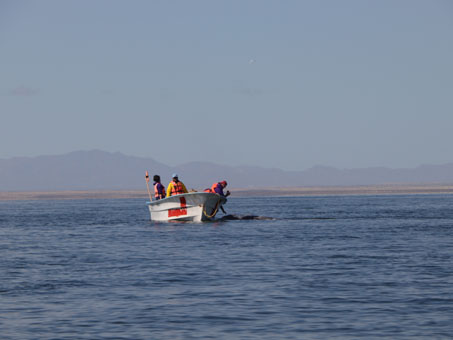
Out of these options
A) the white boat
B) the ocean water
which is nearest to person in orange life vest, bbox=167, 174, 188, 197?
the white boat

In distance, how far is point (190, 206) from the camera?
45.9 m

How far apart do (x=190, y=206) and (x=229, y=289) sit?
1035 inches

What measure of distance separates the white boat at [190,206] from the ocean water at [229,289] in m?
9.97

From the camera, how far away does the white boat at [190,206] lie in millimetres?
45406

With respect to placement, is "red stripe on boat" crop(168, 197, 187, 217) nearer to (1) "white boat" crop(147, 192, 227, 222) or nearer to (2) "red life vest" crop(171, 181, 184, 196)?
(1) "white boat" crop(147, 192, 227, 222)

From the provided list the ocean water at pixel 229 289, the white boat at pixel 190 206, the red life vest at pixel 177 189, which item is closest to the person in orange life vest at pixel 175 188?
the red life vest at pixel 177 189

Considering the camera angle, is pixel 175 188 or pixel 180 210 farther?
pixel 180 210

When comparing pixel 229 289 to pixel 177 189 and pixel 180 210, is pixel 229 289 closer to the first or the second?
pixel 177 189

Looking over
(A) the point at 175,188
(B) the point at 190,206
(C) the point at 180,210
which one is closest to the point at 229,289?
(A) the point at 175,188

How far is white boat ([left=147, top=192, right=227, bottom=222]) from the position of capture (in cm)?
4541

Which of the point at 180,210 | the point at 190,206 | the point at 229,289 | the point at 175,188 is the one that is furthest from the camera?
the point at 180,210

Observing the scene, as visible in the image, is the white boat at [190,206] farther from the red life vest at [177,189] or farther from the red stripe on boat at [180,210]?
the red life vest at [177,189]

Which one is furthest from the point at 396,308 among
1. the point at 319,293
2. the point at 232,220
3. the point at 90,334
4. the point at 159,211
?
the point at 232,220

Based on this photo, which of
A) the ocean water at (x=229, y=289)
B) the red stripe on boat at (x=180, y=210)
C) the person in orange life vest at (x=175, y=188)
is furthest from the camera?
the red stripe on boat at (x=180, y=210)
